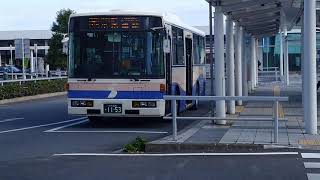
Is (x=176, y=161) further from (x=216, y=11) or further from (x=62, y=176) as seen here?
(x=216, y=11)

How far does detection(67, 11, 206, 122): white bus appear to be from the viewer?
685 inches

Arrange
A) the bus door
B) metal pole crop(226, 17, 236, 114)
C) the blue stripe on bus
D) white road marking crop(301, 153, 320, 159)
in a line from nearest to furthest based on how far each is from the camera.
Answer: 1. white road marking crop(301, 153, 320, 159)
2. the blue stripe on bus
3. metal pole crop(226, 17, 236, 114)
4. the bus door

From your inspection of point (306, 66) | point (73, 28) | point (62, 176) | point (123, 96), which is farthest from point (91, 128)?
point (62, 176)

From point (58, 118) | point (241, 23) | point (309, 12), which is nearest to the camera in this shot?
point (309, 12)

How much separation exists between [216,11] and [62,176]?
7970mm

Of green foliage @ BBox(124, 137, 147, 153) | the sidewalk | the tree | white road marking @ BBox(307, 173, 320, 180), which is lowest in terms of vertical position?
white road marking @ BBox(307, 173, 320, 180)

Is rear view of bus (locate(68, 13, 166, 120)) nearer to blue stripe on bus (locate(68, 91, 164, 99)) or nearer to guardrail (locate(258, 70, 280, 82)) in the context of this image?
blue stripe on bus (locate(68, 91, 164, 99))

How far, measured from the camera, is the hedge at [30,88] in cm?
3363

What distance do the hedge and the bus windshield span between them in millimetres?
16168

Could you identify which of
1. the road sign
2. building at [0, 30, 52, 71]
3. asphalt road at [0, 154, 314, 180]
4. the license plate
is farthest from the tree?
asphalt road at [0, 154, 314, 180]

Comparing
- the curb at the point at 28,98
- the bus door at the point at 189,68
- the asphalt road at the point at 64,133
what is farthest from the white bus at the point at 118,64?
the curb at the point at 28,98

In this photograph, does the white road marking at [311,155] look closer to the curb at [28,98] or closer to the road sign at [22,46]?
the curb at [28,98]

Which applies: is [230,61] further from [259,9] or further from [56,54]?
[56,54]

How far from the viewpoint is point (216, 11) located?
55.0ft
